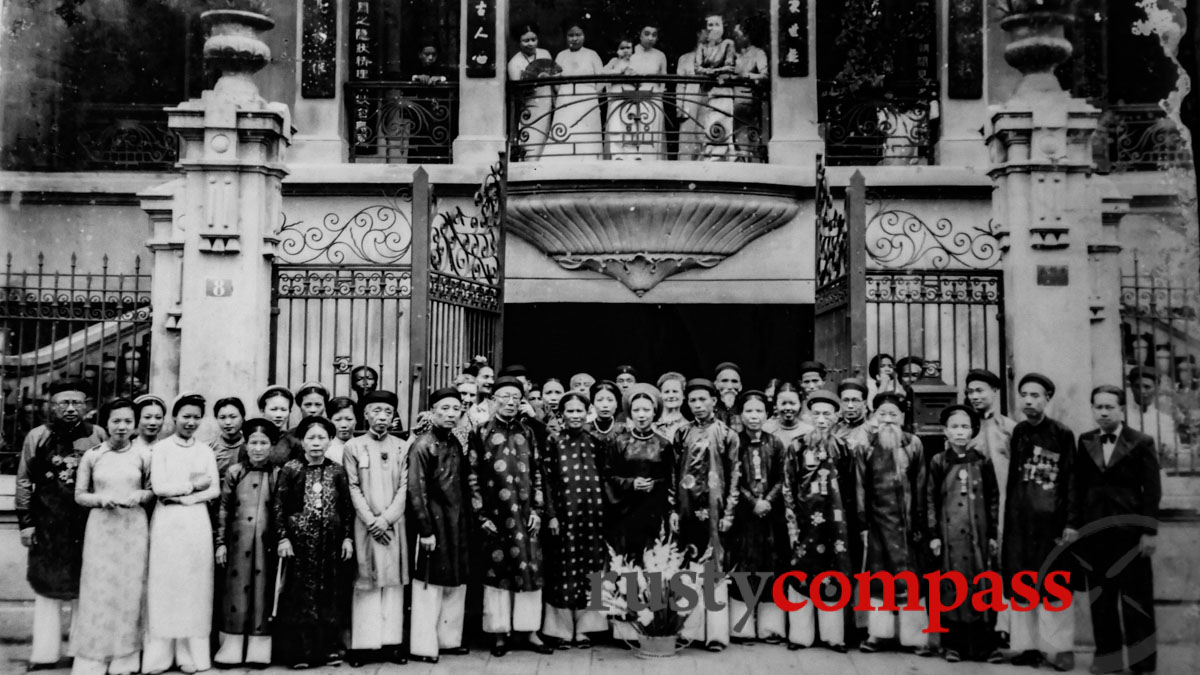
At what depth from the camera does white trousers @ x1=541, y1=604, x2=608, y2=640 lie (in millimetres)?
7363

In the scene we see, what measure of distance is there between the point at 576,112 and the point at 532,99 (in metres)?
0.59

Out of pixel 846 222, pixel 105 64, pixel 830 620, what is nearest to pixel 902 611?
pixel 830 620

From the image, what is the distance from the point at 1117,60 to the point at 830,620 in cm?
853

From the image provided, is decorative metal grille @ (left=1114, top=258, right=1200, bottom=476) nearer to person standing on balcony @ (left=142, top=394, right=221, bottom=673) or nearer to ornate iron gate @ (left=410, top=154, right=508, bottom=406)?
ornate iron gate @ (left=410, top=154, right=508, bottom=406)

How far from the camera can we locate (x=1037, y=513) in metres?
6.92

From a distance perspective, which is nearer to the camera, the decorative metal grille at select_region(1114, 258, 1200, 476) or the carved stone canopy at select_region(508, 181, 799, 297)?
the decorative metal grille at select_region(1114, 258, 1200, 476)

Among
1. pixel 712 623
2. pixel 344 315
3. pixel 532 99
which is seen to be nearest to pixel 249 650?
pixel 712 623

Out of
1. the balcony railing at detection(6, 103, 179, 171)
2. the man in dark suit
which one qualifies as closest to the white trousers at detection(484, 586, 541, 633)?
the man in dark suit

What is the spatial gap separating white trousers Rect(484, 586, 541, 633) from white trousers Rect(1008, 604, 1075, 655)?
3.11 metres

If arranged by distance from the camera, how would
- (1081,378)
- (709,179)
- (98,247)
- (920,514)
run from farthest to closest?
(98,247) < (709,179) < (1081,378) < (920,514)

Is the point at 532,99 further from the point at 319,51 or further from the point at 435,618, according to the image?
the point at 435,618

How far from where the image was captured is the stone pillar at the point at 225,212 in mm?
8539

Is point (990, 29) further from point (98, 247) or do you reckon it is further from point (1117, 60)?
point (98, 247)

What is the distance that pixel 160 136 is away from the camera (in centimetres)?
1377
